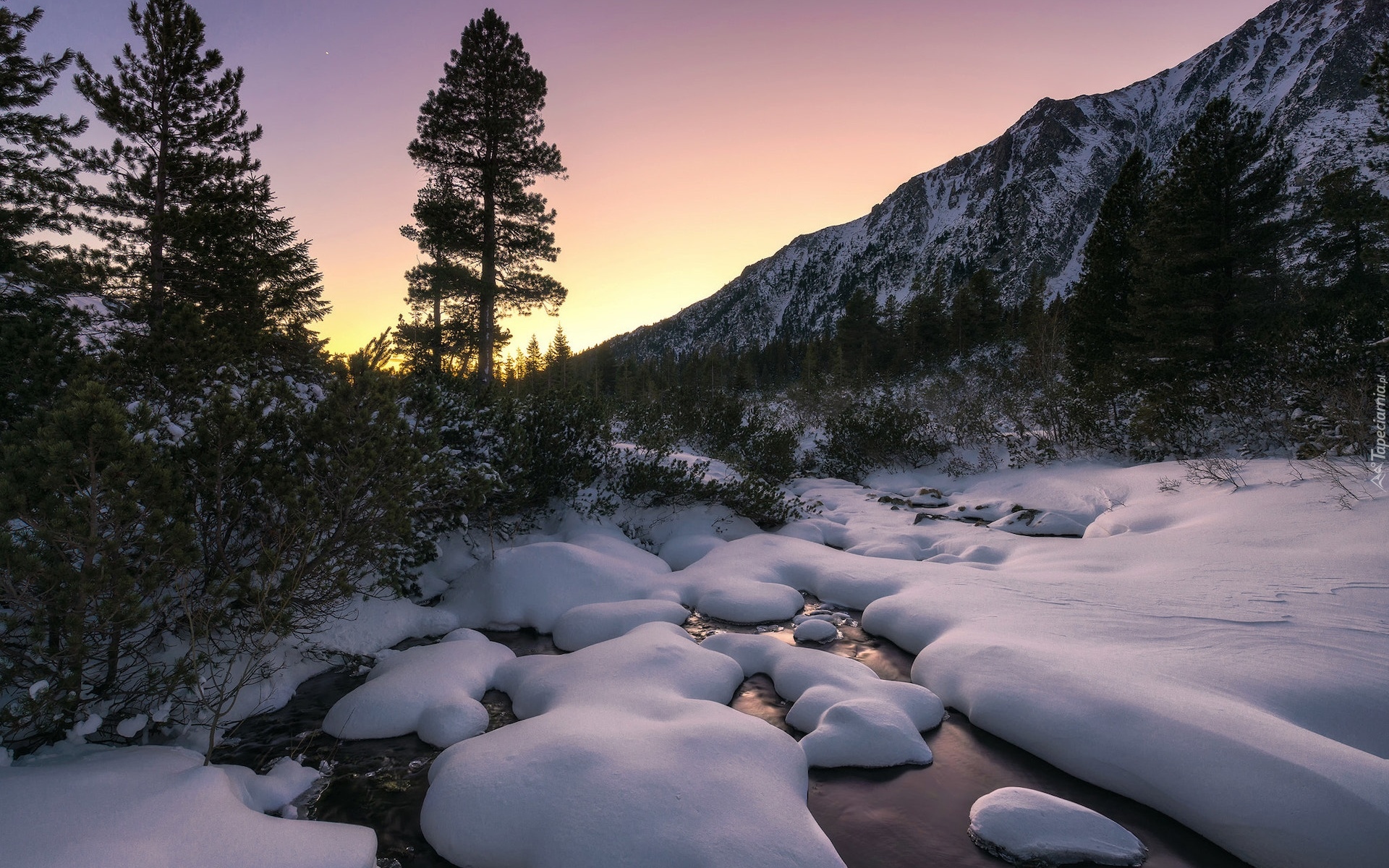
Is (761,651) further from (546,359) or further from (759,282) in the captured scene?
(759,282)

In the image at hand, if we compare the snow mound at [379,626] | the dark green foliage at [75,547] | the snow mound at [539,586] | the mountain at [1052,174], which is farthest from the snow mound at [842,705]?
the mountain at [1052,174]

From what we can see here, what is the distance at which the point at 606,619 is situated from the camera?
5812mm

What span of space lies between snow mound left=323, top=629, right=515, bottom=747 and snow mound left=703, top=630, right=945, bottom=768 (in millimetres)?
2121

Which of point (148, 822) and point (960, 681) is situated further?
point (960, 681)

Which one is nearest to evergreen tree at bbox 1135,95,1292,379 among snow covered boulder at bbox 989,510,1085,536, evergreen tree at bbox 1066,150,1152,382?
evergreen tree at bbox 1066,150,1152,382

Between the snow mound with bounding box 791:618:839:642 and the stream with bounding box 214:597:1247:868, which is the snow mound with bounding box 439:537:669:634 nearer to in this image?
the stream with bounding box 214:597:1247:868

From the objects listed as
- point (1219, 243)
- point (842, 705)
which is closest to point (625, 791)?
point (842, 705)

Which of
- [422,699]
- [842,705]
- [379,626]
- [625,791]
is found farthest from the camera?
[379,626]

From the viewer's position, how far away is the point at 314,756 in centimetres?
375

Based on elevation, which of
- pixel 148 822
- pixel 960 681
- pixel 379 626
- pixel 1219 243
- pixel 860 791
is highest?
pixel 1219 243

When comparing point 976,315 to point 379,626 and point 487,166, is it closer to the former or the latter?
point 487,166

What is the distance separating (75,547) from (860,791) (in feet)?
14.8

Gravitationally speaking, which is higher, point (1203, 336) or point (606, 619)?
point (1203, 336)

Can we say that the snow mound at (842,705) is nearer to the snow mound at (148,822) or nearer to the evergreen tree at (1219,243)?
the snow mound at (148,822)
